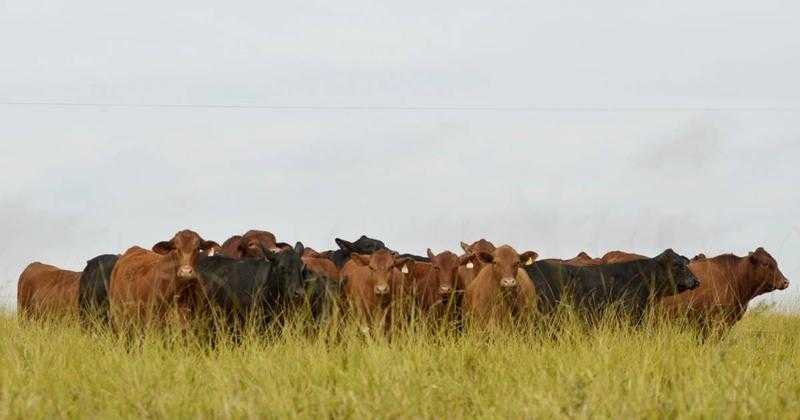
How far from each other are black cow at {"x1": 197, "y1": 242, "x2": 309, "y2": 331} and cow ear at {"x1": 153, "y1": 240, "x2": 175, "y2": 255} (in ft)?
2.50

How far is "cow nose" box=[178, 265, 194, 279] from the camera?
11.9 metres

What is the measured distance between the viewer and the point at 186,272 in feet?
39.1

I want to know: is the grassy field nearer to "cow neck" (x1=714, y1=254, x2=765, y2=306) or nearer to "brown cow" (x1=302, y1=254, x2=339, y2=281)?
"brown cow" (x1=302, y1=254, x2=339, y2=281)

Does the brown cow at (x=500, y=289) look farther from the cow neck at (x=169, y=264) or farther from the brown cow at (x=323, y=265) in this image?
the cow neck at (x=169, y=264)

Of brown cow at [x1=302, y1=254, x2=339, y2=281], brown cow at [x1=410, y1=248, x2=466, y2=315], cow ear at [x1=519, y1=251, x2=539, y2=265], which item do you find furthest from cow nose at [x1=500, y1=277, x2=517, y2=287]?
brown cow at [x1=302, y1=254, x2=339, y2=281]

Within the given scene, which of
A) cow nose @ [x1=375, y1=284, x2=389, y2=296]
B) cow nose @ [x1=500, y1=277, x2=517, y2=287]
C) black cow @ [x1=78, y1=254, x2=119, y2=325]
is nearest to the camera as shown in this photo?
cow nose @ [x1=500, y1=277, x2=517, y2=287]

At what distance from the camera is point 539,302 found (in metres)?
13.9

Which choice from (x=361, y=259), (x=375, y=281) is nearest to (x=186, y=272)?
(x=375, y=281)

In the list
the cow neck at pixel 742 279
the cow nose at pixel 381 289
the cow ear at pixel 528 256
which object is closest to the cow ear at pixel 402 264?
the cow nose at pixel 381 289

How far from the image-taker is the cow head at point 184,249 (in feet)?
40.0

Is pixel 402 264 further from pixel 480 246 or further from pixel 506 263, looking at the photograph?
pixel 480 246

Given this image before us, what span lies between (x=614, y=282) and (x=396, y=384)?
26.5ft

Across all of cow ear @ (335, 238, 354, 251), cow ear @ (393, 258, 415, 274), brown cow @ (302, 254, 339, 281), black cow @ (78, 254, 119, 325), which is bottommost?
black cow @ (78, 254, 119, 325)

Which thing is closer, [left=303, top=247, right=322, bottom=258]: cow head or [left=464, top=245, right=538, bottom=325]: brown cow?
[left=464, top=245, right=538, bottom=325]: brown cow
